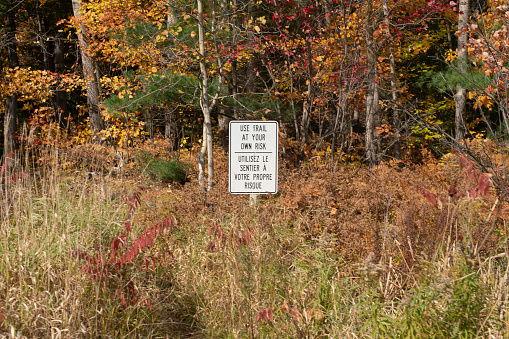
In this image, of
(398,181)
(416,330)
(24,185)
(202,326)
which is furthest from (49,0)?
(416,330)

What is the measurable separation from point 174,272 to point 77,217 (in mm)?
1147

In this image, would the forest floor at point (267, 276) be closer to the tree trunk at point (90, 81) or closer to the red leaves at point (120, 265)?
the red leaves at point (120, 265)

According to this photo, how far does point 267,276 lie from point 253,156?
7.26ft

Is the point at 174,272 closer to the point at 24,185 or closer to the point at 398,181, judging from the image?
the point at 24,185

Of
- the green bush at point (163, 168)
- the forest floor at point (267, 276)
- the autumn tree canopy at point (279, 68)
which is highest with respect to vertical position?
the autumn tree canopy at point (279, 68)

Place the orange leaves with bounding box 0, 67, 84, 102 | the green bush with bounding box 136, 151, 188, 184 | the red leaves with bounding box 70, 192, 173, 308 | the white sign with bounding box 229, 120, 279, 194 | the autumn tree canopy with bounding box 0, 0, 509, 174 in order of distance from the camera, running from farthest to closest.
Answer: the orange leaves with bounding box 0, 67, 84, 102 < the green bush with bounding box 136, 151, 188, 184 < the autumn tree canopy with bounding box 0, 0, 509, 174 < the white sign with bounding box 229, 120, 279, 194 < the red leaves with bounding box 70, 192, 173, 308

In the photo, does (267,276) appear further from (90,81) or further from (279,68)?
(90,81)

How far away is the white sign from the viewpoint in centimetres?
→ 614

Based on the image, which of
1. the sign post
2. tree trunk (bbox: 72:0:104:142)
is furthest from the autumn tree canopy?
the sign post

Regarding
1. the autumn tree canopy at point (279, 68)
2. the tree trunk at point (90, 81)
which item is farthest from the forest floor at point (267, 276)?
the tree trunk at point (90, 81)

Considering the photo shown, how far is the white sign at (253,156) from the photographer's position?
6.14 meters

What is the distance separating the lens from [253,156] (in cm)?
620

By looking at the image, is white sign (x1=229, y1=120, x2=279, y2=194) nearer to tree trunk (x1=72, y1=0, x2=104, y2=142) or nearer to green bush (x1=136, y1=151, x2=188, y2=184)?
green bush (x1=136, y1=151, x2=188, y2=184)

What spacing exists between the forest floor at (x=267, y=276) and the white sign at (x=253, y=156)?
0.49m
